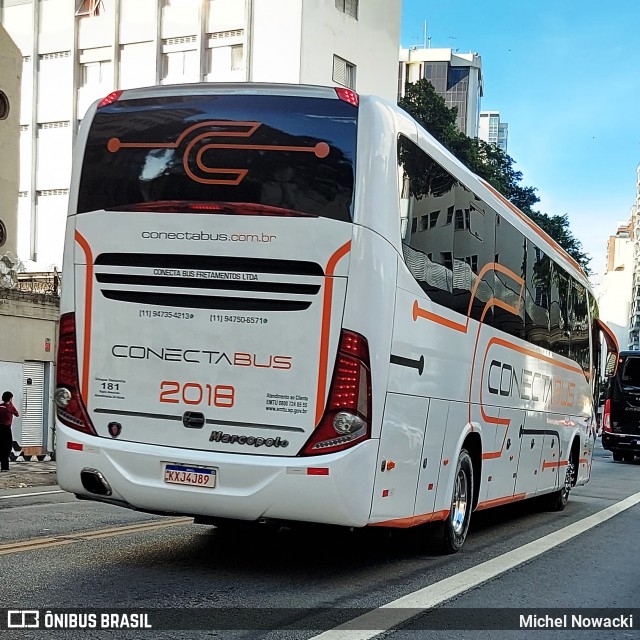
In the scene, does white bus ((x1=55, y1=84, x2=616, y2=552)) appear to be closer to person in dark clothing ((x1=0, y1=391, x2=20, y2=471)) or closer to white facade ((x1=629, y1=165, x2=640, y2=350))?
person in dark clothing ((x1=0, y1=391, x2=20, y2=471))

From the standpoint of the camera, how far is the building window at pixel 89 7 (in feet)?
156

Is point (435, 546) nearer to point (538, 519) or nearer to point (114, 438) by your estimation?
point (114, 438)

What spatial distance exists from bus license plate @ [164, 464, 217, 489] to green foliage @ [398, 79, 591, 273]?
4513cm

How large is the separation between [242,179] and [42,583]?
10.2ft

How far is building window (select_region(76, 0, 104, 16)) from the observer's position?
47.5 meters

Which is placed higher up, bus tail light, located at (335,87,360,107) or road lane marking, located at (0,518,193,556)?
bus tail light, located at (335,87,360,107)

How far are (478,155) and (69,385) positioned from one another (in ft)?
168

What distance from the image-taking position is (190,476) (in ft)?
25.0

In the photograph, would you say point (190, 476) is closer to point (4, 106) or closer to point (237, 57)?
point (4, 106)

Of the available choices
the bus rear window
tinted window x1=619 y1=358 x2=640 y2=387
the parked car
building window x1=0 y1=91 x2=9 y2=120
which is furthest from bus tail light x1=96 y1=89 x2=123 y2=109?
tinted window x1=619 y1=358 x2=640 y2=387

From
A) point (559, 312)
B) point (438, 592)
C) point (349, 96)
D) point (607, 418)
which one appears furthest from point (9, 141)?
point (438, 592)

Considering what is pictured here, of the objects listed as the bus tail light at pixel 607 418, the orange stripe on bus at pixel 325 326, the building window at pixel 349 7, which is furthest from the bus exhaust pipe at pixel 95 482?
the building window at pixel 349 7

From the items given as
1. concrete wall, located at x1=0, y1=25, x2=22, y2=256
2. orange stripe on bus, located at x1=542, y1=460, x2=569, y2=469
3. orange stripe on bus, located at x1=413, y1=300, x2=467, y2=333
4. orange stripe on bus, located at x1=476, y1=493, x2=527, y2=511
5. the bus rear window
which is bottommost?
orange stripe on bus, located at x1=476, y1=493, x2=527, y2=511

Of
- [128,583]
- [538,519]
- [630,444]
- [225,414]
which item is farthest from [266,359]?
[630,444]
